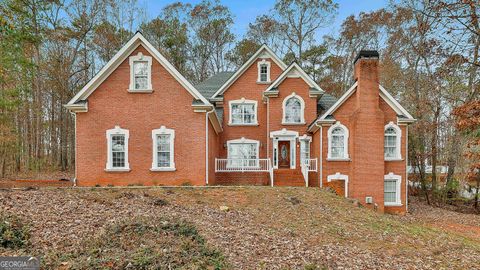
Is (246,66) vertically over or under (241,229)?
over

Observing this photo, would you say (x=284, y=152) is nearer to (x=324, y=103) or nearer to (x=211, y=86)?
(x=324, y=103)

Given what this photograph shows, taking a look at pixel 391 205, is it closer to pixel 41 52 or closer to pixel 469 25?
pixel 469 25

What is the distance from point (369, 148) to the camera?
16.0 meters

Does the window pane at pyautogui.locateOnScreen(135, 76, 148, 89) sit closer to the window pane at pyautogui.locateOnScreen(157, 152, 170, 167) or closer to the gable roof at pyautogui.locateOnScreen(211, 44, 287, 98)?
the window pane at pyautogui.locateOnScreen(157, 152, 170, 167)

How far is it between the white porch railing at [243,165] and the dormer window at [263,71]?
219 inches

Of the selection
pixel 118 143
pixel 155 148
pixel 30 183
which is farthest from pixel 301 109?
pixel 30 183

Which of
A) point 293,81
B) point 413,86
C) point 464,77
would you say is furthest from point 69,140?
point 464,77

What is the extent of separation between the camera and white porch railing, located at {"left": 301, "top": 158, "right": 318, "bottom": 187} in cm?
1714

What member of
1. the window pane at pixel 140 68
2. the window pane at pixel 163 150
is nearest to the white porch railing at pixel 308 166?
the window pane at pixel 163 150

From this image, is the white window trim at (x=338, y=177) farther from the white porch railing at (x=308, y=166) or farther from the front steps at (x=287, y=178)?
the front steps at (x=287, y=178)

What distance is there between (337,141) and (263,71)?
23.8ft

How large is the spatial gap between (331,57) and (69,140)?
27.5 metres

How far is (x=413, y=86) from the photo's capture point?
23.0 meters

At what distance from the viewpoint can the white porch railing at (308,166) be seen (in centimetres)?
1714
